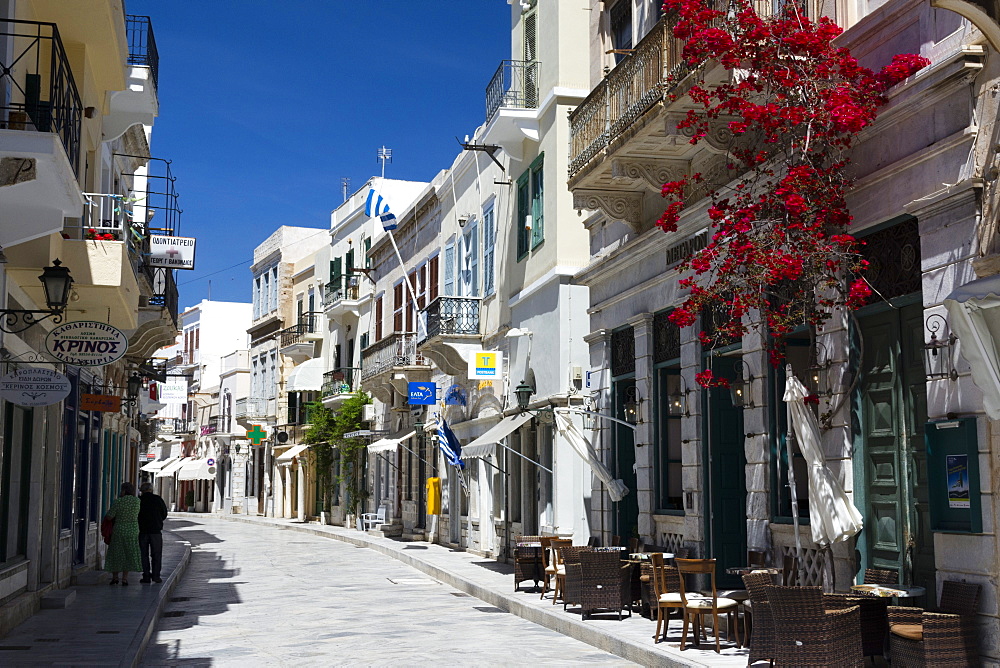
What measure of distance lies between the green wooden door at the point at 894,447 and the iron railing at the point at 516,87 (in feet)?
40.7

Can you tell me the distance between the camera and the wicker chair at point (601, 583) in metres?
13.5

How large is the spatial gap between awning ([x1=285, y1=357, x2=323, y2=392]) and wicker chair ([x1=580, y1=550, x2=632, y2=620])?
33844 millimetres

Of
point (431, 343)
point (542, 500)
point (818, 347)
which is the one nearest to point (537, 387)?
point (542, 500)

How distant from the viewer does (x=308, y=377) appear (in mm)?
46750

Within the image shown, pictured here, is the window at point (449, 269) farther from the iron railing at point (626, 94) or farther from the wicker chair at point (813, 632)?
the wicker chair at point (813, 632)

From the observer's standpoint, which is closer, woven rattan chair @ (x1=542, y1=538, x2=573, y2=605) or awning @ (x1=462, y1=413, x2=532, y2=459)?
woven rattan chair @ (x1=542, y1=538, x2=573, y2=605)

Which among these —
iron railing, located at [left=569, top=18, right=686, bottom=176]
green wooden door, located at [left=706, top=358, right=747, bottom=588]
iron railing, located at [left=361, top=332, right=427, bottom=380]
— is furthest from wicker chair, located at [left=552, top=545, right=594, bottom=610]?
iron railing, located at [left=361, top=332, right=427, bottom=380]

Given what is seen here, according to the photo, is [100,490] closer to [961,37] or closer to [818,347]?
[818,347]

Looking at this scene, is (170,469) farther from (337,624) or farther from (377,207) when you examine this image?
(337,624)

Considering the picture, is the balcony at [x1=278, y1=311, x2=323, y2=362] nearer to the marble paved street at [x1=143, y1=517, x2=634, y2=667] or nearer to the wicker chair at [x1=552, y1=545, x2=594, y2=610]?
the marble paved street at [x1=143, y1=517, x2=634, y2=667]

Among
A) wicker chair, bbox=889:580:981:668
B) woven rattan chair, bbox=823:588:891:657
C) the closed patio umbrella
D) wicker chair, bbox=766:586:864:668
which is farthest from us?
the closed patio umbrella

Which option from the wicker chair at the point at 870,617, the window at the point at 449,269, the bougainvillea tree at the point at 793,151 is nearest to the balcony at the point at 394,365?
the window at the point at 449,269

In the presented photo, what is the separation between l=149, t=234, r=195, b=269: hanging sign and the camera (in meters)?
20.2

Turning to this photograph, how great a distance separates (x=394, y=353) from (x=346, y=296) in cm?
1002
